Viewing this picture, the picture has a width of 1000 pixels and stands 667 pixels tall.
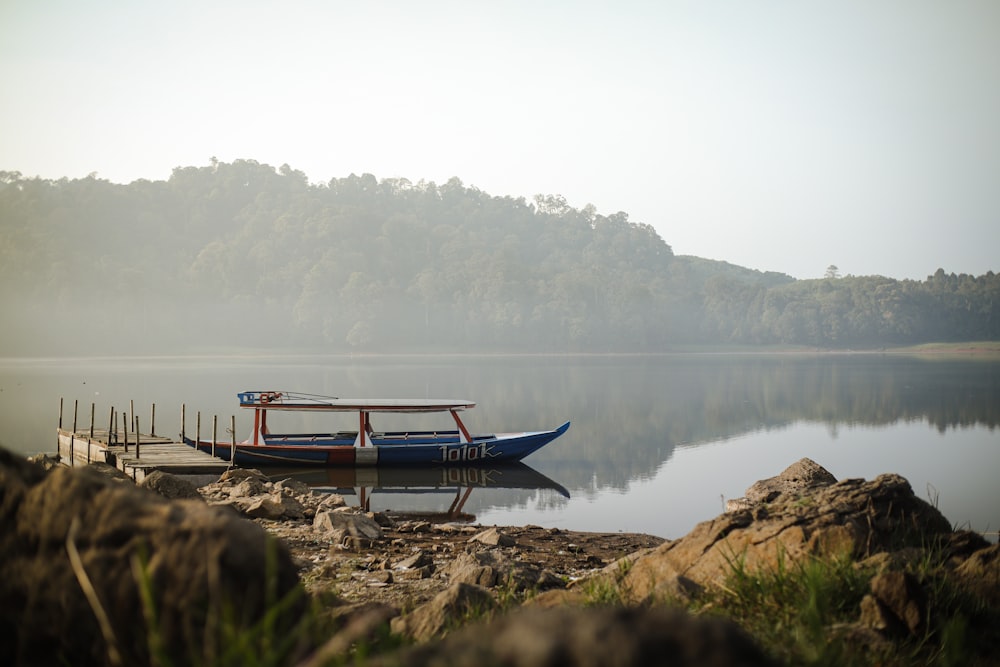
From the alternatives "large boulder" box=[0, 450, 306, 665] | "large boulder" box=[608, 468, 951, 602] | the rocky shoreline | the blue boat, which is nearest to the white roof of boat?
the blue boat

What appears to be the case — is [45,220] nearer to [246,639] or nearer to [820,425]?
[820,425]

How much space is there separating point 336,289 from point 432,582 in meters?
132

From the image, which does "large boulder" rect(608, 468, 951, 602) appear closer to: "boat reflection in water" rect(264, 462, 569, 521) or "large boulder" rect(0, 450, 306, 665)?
"large boulder" rect(0, 450, 306, 665)

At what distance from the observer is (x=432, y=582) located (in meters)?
9.68

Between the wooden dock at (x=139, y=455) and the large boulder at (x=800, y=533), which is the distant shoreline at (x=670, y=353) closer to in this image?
the wooden dock at (x=139, y=455)

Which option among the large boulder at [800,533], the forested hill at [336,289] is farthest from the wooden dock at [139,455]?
the forested hill at [336,289]

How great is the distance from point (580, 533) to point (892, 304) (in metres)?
149

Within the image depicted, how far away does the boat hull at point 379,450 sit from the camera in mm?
25891

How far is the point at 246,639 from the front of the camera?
2830 millimetres

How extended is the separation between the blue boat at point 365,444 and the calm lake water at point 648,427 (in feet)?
3.23

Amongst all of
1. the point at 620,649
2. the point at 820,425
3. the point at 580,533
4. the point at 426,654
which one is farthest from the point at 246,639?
the point at 820,425

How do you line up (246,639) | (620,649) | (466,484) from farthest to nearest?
(466,484) → (246,639) → (620,649)

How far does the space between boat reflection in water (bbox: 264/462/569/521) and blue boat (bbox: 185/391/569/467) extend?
0.27m

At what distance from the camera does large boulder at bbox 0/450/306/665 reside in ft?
10.5
